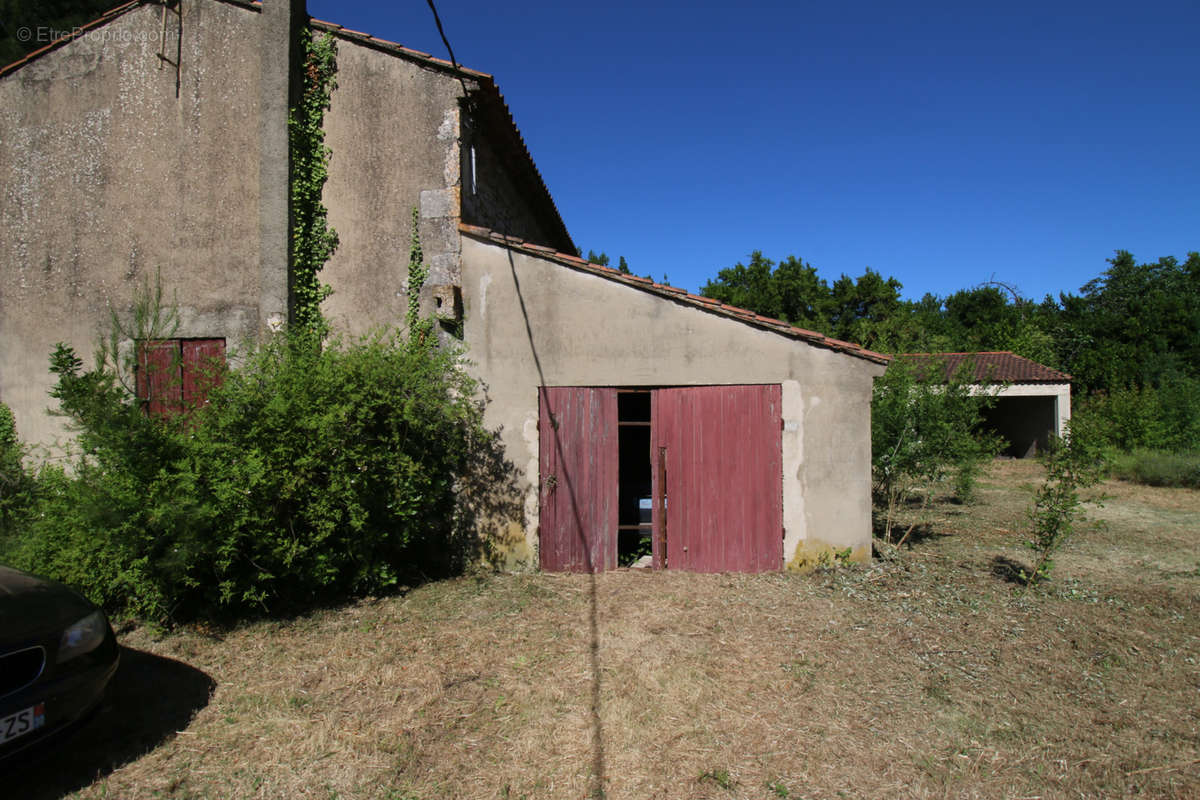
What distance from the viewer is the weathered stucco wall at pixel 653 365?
22.9 feet

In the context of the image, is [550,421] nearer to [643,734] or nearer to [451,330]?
[451,330]

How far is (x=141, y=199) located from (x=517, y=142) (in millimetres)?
4927

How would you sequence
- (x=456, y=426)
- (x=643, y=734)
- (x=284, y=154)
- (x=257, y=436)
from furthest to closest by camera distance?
(x=284, y=154), (x=456, y=426), (x=257, y=436), (x=643, y=734)

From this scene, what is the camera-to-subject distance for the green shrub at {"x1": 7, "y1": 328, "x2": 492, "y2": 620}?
194 inches

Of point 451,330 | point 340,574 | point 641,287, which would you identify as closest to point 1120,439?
point 641,287

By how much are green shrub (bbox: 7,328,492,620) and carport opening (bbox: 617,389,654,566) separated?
2.59m

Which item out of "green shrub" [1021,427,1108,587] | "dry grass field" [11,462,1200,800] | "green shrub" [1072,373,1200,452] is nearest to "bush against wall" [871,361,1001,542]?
"green shrub" [1021,427,1108,587]

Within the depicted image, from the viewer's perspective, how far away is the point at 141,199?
7.99 meters

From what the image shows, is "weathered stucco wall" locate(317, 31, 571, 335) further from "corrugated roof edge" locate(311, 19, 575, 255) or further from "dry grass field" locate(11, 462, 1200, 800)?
"dry grass field" locate(11, 462, 1200, 800)

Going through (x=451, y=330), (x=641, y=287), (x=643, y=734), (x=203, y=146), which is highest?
(x=203, y=146)

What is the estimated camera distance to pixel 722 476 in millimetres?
7133

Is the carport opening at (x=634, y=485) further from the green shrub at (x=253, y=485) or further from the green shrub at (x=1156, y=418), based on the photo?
the green shrub at (x=1156, y=418)

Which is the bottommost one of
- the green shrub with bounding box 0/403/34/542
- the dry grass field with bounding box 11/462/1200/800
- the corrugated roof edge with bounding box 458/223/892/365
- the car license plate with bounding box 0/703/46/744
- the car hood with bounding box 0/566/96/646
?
the dry grass field with bounding box 11/462/1200/800

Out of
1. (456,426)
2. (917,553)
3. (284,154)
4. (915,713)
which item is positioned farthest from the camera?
(917,553)
